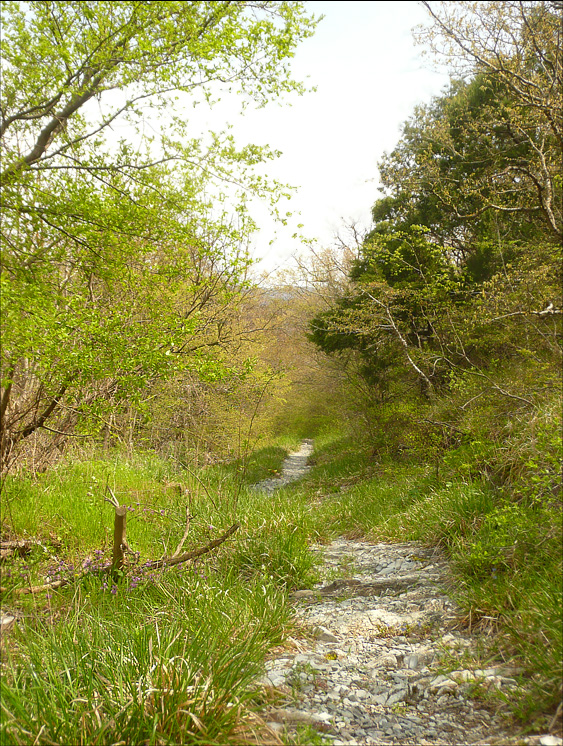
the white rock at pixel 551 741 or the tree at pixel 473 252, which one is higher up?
the tree at pixel 473 252

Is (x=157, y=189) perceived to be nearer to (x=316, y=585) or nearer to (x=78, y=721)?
(x=316, y=585)

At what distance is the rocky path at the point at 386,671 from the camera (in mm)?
2072

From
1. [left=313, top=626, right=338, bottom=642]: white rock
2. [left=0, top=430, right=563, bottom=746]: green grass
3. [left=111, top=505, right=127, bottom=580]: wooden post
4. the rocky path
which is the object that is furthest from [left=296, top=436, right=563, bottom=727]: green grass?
[left=111, top=505, right=127, bottom=580]: wooden post

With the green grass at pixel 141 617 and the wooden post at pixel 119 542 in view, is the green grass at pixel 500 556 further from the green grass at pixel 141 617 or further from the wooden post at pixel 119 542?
the wooden post at pixel 119 542

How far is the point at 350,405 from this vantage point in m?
10.7

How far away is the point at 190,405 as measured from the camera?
10383 mm

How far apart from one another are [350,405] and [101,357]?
674cm

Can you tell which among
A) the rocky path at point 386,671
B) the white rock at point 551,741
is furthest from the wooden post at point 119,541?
the white rock at point 551,741

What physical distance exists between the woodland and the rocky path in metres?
0.17

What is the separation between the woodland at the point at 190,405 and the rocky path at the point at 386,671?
0.17 metres

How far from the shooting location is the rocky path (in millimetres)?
2072

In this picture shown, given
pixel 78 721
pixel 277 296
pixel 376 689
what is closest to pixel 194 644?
pixel 78 721

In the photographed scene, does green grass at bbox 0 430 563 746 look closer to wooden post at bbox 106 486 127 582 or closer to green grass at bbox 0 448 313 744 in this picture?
green grass at bbox 0 448 313 744

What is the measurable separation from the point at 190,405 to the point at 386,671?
Answer: 325 inches
